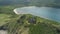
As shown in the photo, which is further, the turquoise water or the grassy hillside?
the turquoise water

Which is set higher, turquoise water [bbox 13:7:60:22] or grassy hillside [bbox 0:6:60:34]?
grassy hillside [bbox 0:6:60:34]

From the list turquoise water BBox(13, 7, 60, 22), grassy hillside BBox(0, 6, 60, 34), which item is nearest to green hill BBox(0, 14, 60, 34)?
grassy hillside BBox(0, 6, 60, 34)

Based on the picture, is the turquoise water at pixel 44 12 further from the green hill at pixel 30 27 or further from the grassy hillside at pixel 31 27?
the green hill at pixel 30 27

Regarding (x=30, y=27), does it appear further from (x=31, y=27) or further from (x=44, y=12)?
(x=44, y=12)

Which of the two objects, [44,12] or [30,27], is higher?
[30,27]

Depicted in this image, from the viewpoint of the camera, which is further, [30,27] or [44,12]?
[44,12]

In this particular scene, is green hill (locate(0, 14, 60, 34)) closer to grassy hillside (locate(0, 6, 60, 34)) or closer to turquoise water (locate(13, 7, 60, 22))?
grassy hillside (locate(0, 6, 60, 34))

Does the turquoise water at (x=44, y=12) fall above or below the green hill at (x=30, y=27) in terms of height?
below

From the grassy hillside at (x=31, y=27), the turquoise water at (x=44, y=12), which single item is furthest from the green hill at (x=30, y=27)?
the turquoise water at (x=44, y=12)

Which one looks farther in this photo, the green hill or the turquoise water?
the turquoise water

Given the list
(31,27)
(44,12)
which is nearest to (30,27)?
(31,27)

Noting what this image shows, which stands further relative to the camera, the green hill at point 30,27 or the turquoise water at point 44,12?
the turquoise water at point 44,12
